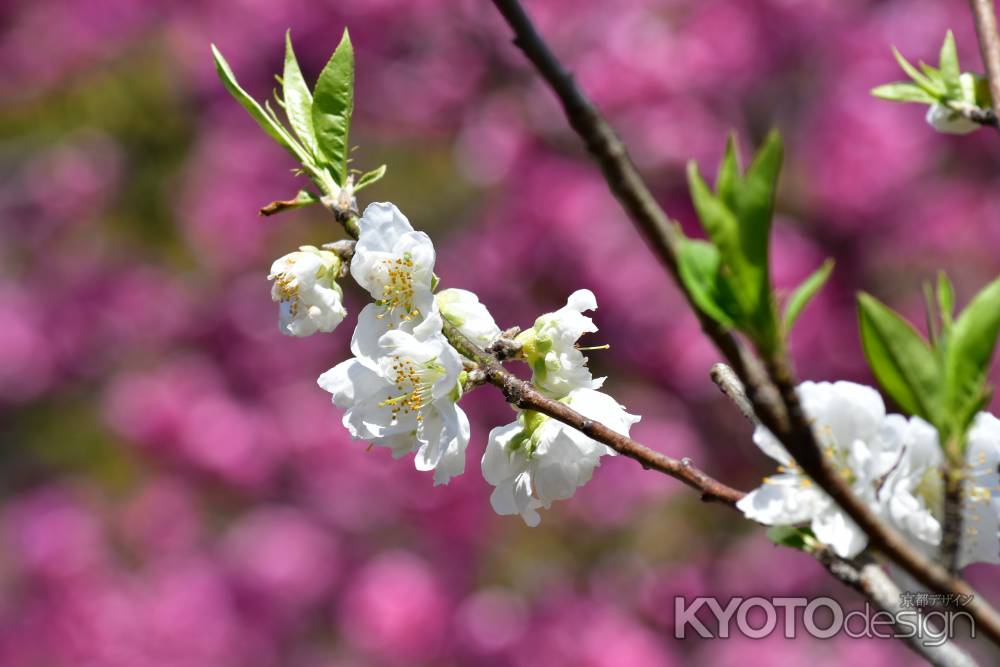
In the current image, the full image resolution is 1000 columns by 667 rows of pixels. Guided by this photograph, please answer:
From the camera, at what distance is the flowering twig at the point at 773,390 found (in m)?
0.32

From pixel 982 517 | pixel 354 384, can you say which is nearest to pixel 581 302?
pixel 354 384

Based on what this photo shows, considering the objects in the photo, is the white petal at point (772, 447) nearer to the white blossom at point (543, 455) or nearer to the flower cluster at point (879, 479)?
the flower cluster at point (879, 479)

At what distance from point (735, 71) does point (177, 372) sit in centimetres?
182

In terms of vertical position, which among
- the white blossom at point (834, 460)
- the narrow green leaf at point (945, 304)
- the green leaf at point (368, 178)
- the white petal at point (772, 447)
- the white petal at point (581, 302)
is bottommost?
the white blossom at point (834, 460)

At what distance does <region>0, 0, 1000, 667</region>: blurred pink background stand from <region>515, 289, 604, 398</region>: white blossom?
1.84m

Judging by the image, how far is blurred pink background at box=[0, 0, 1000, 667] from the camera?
2572 millimetres

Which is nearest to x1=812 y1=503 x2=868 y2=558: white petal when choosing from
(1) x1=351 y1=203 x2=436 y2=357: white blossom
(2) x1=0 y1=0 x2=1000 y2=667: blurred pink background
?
(1) x1=351 y1=203 x2=436 y2=357: white blossom

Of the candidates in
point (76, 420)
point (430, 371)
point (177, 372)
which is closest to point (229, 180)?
point (177, 372)

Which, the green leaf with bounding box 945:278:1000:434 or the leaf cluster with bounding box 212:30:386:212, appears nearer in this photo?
the green leaf with bounding box 945:278:1000:434

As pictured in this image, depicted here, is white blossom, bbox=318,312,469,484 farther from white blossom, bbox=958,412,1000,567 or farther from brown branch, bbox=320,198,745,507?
white blossom, bbox=958,412,1000,567

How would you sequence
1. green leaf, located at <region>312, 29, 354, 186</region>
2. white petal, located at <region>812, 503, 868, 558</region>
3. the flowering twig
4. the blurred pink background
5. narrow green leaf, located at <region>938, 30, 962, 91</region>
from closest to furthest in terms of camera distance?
the flowering twig < white petal, located at <region>812, 503, 868, 558</region> < green leaf, located at <region>312, 29, 354, 186</region> < narrow green leaf, located at <region>938, 30, 962, 91</region> < the blurred pink background

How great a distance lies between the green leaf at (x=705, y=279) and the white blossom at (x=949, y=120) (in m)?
0.41

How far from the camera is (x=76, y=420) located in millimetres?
3260

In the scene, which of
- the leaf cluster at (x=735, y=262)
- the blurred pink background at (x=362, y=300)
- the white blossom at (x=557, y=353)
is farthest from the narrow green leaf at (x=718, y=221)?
the blurred pink background at (x=362, y=300)
